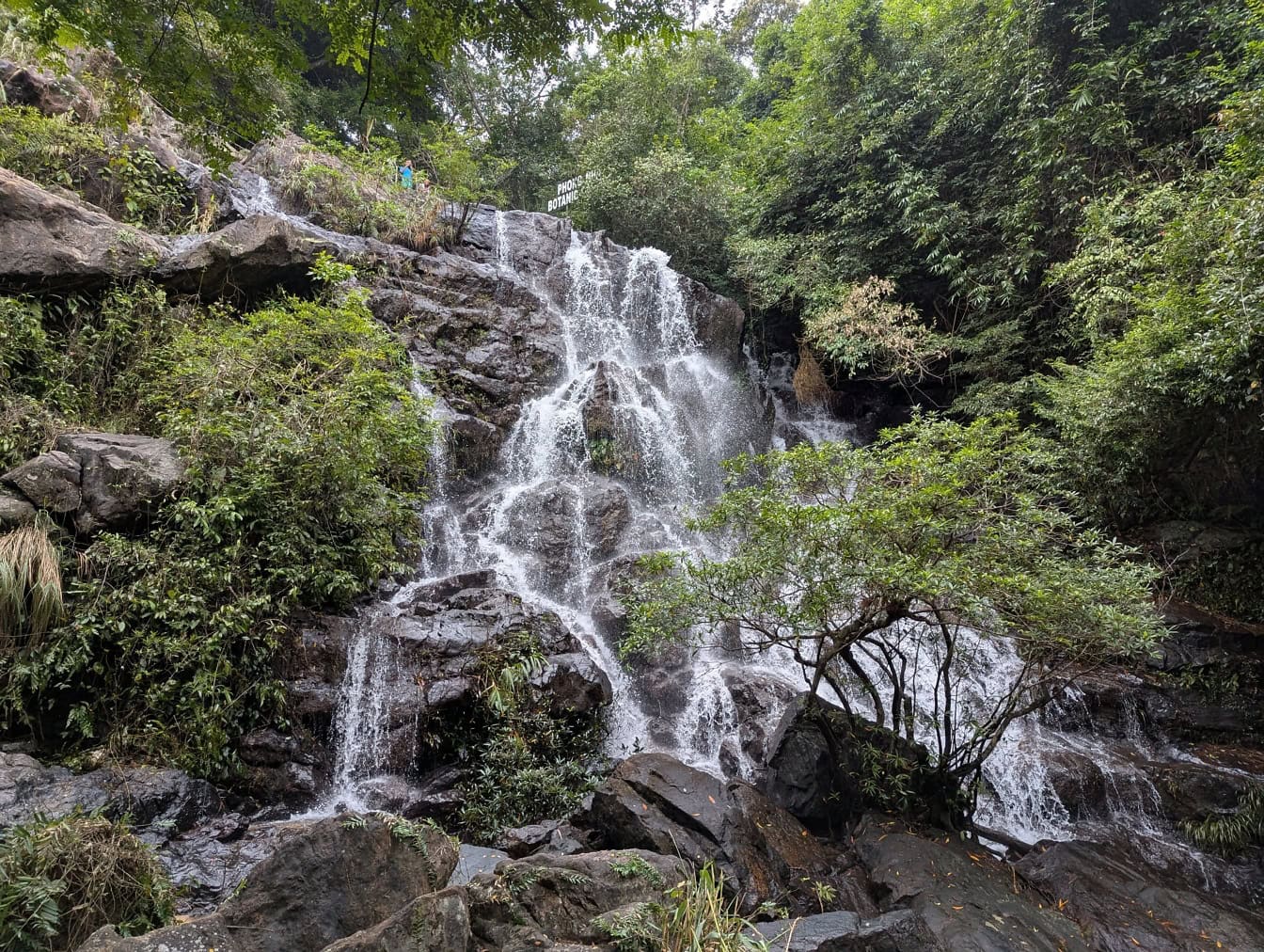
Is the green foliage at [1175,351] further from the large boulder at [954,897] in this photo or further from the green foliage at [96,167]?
the green foliage at [96,167]

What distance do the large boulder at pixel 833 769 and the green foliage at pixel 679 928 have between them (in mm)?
2663

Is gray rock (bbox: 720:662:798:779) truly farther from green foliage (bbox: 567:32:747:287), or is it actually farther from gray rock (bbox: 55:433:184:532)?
green foliage (bbox: 567:32:747:287)

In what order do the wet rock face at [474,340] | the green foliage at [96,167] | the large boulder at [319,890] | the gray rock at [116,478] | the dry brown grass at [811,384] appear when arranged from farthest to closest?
the dry brown grass at [811,384], the wet rock face at [474,340], the green foliage at [96,167], the gray rock at [116,478], the large boulder at [319,890]

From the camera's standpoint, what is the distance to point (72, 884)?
3.61 metres

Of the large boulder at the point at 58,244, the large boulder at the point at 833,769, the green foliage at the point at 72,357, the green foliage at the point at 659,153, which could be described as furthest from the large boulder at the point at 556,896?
the green foliage at the point at 659,153

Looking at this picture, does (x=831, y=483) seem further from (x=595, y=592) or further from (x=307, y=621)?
(x=307, y=621)

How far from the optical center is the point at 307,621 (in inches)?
279

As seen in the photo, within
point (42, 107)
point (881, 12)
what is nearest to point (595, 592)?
point (42, 107)

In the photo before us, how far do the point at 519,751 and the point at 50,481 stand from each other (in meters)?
5.32

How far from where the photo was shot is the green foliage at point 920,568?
16.2ft

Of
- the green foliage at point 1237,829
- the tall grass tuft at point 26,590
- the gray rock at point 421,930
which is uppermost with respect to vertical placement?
the tall grass tuft at point 26,590

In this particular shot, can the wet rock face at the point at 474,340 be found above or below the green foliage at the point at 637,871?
above

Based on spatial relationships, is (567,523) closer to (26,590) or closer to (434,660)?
(434,660)

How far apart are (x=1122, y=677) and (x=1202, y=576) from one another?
7.36ft
